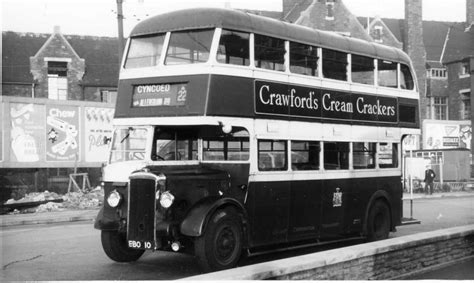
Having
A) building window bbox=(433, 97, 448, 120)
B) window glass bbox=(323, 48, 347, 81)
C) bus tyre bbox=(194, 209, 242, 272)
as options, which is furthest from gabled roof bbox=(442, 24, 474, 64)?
bus tyre bbox=(194, 209, 242, 272)

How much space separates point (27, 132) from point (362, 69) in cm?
1380

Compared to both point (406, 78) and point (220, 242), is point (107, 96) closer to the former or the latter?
point (406, 78)

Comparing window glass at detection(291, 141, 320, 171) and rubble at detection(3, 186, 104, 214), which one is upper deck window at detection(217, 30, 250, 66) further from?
rubble at detection(3, 186, 104, 214)

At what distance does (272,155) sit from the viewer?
917 cm

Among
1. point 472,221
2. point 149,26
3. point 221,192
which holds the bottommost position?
point 472,221

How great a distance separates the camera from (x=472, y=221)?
16.2 m

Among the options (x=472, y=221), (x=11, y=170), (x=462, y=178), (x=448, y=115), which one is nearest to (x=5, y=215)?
(x=11, y=170)

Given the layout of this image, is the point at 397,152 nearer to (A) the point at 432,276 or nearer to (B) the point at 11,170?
(A) the point at 432,276

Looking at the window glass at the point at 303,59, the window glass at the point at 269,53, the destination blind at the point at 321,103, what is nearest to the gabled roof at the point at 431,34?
the destination blind at the point at 321,103

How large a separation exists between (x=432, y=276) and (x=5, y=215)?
1334cm

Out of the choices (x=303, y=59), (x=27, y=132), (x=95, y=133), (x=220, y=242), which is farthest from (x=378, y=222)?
(x=95, y=133)

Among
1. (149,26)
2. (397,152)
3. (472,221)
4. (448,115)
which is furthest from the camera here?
(448,115)

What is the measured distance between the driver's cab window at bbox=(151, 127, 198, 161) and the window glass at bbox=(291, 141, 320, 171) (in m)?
1.67

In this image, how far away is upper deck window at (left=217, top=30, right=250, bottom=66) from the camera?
8.45 m
